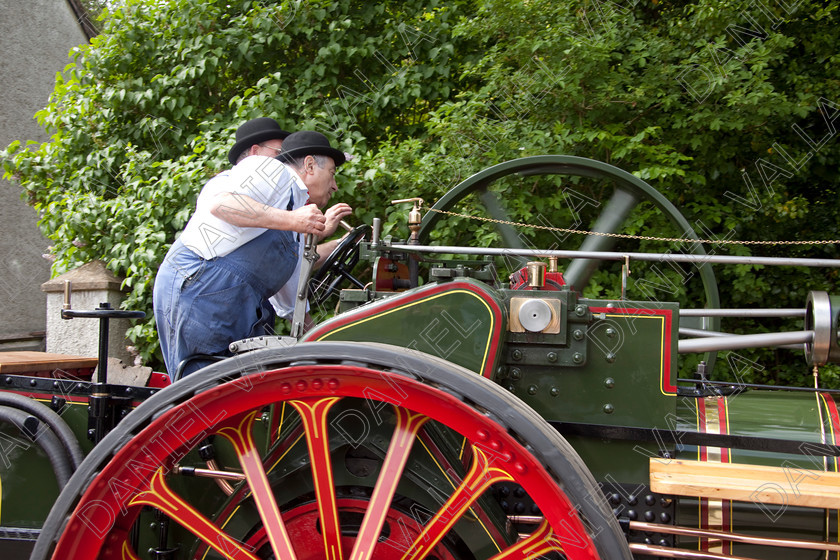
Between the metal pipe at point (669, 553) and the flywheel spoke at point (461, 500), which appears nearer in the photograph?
the flywheel spoke at point (461, 500)

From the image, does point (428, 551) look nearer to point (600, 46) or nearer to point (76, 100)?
point (600, 46)

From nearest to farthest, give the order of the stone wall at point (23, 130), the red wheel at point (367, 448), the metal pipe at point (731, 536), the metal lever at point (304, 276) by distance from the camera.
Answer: the red wheel at point (367, 448), the metal pipe at point (731, 536), the metal lever at point (304, 276), the stone wall at point (23, 130)

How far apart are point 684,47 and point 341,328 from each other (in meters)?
3.55

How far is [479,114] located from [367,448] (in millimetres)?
3091

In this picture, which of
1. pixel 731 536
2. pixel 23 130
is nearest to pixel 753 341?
pixel 731 536

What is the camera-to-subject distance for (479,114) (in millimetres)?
4348

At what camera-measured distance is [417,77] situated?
469 centimetres

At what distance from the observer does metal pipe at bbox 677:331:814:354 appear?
7.07 feet

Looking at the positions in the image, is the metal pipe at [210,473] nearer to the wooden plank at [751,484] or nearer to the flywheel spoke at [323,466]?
the flywheel spoke at [323,466]

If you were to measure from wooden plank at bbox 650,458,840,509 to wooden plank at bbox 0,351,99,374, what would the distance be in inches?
80.7

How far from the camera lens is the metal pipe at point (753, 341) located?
7.07ft

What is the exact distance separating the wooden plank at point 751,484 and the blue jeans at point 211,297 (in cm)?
140

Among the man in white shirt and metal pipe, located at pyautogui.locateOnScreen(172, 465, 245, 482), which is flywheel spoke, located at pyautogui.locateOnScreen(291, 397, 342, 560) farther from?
the man in white shirt

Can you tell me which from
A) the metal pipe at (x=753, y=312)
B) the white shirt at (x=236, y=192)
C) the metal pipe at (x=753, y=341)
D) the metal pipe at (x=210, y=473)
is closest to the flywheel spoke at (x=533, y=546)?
the metal pipe at (x=210, y=473)
